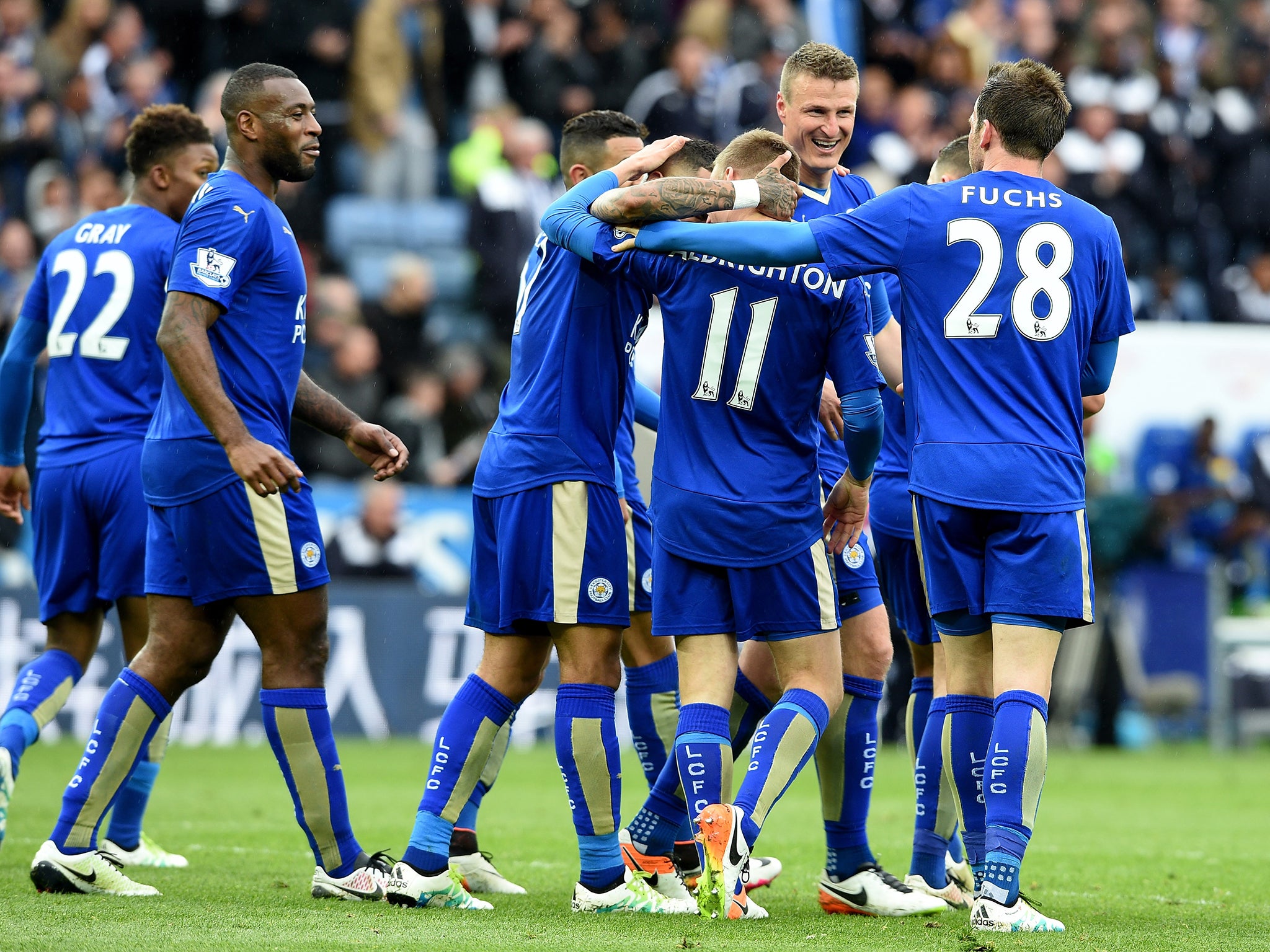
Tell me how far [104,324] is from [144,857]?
2.10 m

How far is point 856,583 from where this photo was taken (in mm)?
5867

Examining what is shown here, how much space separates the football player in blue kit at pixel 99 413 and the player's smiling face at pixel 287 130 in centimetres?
103

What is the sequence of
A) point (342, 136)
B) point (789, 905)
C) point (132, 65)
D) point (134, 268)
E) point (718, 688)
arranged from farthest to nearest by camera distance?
1. point (342, 136)
2. point (132, 65)
3. point (134, 268)
4. point (789, 905)
5. point (718, 688)

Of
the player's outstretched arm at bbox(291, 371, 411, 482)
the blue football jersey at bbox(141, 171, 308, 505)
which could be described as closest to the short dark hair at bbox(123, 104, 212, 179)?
the blue football jersey at bbox(141, 171, 308, 505)

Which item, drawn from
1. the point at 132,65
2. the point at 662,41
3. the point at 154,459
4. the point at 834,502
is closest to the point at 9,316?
the point at 132,65

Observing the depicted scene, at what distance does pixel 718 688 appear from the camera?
5238 millimetres

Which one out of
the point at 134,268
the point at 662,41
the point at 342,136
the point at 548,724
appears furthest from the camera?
the point at 662,41

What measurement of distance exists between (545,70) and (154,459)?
12.3m

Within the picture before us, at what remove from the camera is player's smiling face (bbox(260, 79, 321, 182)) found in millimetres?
5535

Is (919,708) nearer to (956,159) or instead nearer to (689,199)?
(956,159)

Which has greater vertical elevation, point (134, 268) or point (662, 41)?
point (662, 41)

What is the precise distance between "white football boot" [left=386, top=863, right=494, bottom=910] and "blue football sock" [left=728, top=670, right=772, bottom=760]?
1251 mm

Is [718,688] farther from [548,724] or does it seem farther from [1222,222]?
[1222,222]

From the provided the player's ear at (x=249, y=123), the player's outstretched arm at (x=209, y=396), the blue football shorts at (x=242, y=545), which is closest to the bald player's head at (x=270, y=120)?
the player's ear at (x=249, y=123)
